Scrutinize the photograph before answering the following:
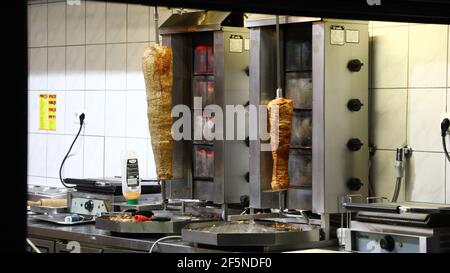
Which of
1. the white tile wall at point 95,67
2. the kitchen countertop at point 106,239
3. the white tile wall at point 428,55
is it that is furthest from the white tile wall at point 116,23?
A: the white tile wall at point 428,55

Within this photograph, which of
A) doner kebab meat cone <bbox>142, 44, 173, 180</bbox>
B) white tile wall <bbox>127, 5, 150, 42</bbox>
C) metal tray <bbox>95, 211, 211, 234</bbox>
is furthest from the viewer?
white tile wall <bbox>127, 5, 150, 42</bbox>

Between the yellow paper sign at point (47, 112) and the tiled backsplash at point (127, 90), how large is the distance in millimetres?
51

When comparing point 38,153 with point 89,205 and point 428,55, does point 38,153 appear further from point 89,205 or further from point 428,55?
point 428,55

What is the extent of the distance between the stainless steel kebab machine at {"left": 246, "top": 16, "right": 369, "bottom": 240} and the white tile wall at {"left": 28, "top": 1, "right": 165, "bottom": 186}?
1250 millimetres

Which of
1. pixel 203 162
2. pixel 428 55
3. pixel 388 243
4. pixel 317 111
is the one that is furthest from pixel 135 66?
pixel 388 243

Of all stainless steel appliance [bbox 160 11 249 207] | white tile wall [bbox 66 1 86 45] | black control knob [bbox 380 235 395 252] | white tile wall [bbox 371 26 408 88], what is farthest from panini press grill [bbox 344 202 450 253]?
white tile wall [bbox 66 1 86 45]

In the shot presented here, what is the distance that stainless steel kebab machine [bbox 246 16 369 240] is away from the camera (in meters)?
3.72

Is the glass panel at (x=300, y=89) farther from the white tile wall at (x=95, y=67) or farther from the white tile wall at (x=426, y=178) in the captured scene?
the white tile wall at (x=95, y=67)

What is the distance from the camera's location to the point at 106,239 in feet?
13.0

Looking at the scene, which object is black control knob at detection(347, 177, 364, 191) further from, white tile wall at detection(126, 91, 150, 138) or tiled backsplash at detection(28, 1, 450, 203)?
white tile wall at detection(126, 91, 150, 138)
